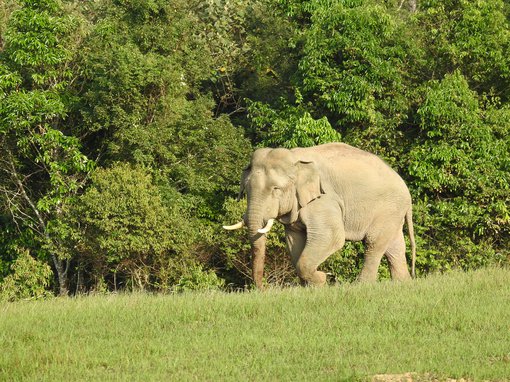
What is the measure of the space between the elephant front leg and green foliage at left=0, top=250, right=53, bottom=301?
7541 mm

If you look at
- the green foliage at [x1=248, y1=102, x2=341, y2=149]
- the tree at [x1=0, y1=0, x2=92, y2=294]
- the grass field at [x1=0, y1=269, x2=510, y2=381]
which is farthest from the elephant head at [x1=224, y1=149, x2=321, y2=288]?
the tree at [x1=0, y1=0, x2=92, y2=294]

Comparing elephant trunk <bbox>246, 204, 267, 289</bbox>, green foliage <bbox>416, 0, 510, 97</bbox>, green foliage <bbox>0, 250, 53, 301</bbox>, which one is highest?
green foliage <bbox>416, 0, 510, 97</bbox>

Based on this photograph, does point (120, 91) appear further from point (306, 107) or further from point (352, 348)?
point (352, 348)

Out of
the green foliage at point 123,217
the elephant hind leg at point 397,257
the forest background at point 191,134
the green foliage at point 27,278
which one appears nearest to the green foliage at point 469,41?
the forest background at point 191,134

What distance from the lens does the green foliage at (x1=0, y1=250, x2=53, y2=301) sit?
73.7ft

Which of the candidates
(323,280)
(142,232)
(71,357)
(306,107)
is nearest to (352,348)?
(71,357)

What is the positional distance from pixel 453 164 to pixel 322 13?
167 inches

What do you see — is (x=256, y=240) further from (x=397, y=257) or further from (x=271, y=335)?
(x=271, y=335)

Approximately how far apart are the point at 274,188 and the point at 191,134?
24.1ft

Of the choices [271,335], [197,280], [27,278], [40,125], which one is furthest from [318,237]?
[27,278]

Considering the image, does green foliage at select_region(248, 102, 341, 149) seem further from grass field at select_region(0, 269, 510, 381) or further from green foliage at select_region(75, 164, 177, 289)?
grass field at select_region(0, 269, 510, 381)

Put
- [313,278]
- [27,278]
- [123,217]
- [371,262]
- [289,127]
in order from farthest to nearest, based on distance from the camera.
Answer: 1. [289,127]
2. [27,278]
3. [123,217]
4. [371,262]
5. [313,278]

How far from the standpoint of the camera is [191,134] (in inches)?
917

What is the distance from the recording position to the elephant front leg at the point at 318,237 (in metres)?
16.3
